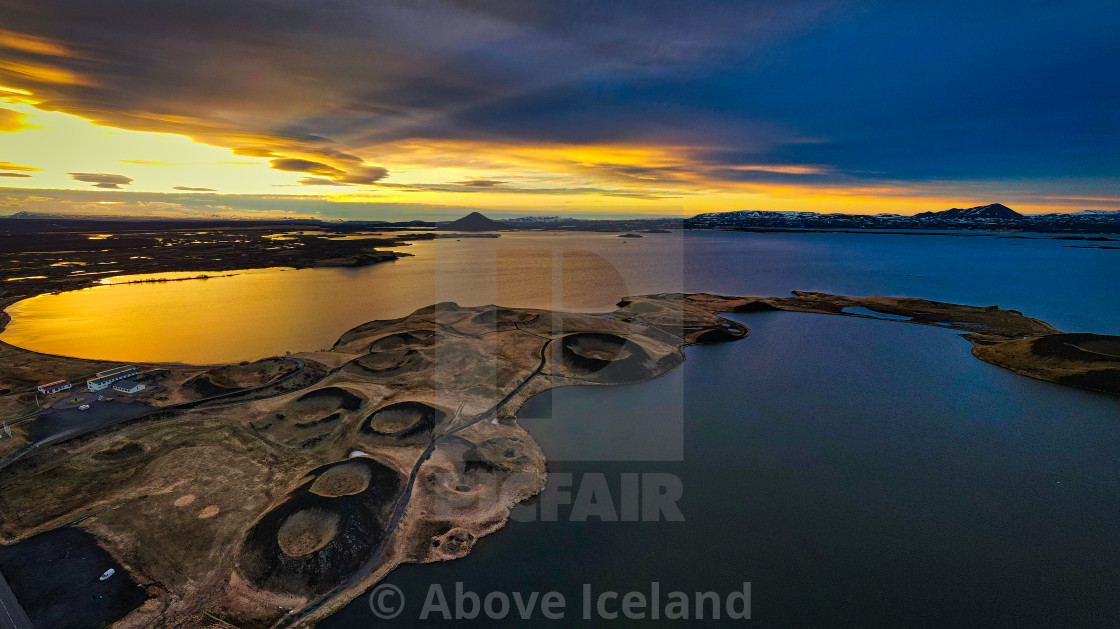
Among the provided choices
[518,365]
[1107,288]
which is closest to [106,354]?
[518,365]

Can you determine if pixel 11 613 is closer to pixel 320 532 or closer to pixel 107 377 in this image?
pixel 320 532

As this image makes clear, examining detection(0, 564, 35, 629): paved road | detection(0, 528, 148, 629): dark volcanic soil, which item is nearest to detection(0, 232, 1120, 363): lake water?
detection(0, 528, 148, 629): dark volcanic soil

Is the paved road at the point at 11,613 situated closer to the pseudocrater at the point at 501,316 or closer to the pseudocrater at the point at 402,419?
the pseudocrater at the point at 402,419

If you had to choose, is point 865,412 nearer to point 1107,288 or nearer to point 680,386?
point 680,386

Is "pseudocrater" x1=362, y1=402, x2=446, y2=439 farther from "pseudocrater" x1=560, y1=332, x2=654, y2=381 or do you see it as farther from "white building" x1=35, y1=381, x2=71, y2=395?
"white building" x1=35, y1=381, x2=71, y2=395

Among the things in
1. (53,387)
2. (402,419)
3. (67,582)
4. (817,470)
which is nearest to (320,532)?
(67,582)

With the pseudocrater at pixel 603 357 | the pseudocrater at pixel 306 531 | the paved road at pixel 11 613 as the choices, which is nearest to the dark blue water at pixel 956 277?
the pseudocrater at pixel 603 357
